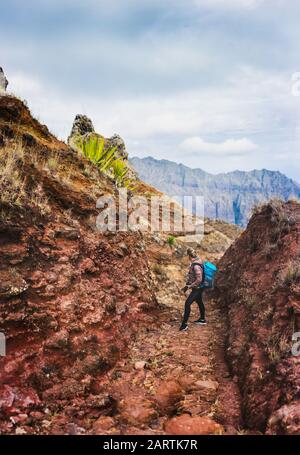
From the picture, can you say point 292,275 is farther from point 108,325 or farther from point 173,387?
point 108,325

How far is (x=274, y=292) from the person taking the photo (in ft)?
20.6

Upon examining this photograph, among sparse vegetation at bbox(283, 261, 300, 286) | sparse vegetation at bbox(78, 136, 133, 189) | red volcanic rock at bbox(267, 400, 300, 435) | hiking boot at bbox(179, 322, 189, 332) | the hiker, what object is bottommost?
red volcanic rock at bbox(267, 400, 300, 435)

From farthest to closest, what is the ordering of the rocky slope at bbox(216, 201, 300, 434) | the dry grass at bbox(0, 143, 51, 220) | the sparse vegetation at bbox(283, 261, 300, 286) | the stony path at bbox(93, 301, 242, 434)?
the dry grass at bbox(0, 143, 51, 220), the sparse vegetation at bbox(283, 261, 300, 286), the stony path at bbox(93, 301, 242, 434), the rocky slope at bbox(216, 201, 300, 434)

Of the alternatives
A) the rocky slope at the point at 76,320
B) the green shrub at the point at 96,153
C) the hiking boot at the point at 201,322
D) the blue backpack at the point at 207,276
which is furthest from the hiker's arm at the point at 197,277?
the green shrub at the point at 96,153

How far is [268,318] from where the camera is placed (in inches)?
232

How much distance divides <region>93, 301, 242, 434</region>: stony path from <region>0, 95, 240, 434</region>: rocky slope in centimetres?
2

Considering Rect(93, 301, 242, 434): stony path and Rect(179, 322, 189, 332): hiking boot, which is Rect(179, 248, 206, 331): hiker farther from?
Rect(93, 301, 242, 434): stony path

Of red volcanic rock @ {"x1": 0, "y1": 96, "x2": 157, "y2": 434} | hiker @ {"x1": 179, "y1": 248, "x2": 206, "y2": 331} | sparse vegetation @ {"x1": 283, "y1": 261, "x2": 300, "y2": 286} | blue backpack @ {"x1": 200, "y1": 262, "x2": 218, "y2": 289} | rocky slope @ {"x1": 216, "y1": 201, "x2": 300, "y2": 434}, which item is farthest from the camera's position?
blue backpack @ {"x1": 200, "y1": 262, "x2": 218, "y2": 289}

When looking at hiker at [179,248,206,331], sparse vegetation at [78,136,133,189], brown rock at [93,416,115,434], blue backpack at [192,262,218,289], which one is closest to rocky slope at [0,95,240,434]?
brown rock at [93,416,115,434]

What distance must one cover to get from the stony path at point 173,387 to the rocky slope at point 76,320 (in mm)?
18

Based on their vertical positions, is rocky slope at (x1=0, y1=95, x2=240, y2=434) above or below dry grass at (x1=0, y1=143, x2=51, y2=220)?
below

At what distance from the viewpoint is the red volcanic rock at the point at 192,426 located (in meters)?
4.50

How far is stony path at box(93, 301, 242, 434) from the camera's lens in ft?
15.3

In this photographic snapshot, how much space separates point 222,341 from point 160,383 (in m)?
2.17
